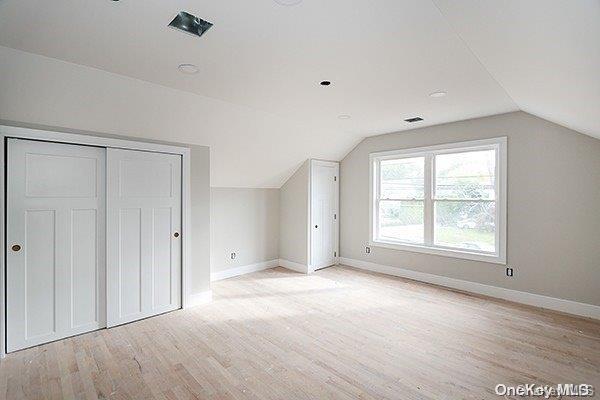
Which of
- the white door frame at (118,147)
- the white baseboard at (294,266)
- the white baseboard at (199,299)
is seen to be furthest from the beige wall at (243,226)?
the white door frame at (118,147)

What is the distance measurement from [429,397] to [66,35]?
3.54m

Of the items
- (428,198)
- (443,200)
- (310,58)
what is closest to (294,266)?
(428,198)

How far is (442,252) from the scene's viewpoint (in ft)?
14.9

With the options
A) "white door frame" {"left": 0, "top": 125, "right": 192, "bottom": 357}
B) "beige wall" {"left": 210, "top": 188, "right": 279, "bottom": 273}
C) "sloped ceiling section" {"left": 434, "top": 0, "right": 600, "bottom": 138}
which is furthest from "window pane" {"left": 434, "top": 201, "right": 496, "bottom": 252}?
"white door frame" {"left": 0, "top": 125, "right": 192, "bottom": 357}

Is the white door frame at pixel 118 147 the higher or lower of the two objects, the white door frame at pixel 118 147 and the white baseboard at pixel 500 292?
the higher

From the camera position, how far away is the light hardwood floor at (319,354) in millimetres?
2201

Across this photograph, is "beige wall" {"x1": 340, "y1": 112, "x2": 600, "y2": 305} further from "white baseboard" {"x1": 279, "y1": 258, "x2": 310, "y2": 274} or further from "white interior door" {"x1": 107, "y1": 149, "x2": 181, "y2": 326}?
"white interior door" {"x1": 107, "y1": 149, "x2": 181, "y2": 326}

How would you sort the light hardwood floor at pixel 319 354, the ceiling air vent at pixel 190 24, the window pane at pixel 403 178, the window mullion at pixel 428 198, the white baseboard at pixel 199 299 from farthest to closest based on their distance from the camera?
1. the window pane at pixel 403 178
2. the window mullion at pixel 428 198
3. the white baseboard at pixel 199 299
4. the light hardwood floor at pixel 319 354
5. the ceiling air vent at pixel 190 24

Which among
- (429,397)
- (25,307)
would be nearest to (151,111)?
(25,307)

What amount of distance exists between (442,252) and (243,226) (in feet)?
10.8

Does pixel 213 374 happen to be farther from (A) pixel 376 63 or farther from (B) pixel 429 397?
(A) pixel 376 63

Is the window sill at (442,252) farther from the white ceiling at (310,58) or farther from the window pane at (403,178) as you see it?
the white ceiling at (310,58)

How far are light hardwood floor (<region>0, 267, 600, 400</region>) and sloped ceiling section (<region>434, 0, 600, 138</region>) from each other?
2.16 m

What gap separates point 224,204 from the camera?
5.03m
